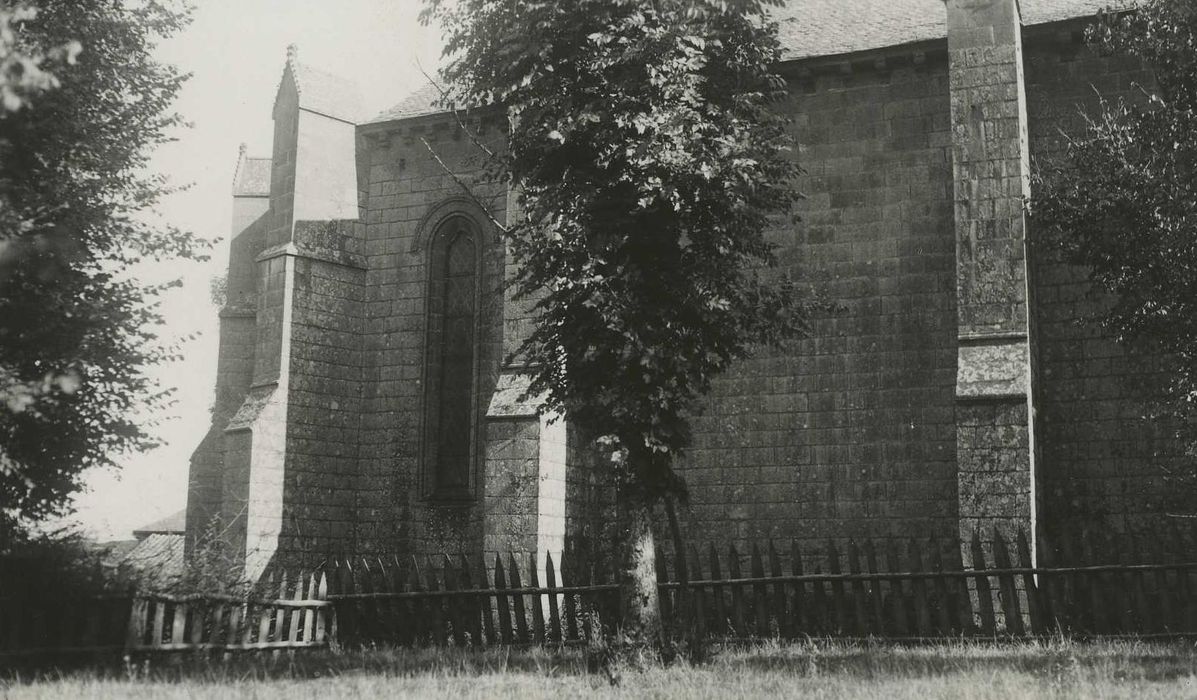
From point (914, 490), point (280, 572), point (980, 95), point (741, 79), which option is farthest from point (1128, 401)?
point (280, 572)

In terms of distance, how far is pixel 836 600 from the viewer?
1216 cm

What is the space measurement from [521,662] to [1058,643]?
5.33 meters

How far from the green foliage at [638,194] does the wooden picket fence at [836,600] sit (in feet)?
8.54

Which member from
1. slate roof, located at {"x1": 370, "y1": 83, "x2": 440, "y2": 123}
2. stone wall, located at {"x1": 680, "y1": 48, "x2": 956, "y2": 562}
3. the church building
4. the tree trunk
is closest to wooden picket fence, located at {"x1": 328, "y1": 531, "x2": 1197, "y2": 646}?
the church building

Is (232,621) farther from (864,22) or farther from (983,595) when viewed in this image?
(864,22)

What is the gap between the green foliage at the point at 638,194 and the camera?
9711 mm

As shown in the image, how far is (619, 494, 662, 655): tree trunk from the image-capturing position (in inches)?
380

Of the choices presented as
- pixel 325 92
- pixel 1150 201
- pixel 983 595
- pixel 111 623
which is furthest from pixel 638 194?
pixel 325 92

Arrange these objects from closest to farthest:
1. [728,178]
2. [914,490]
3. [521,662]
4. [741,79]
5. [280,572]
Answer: [728,178] → [741,79] → [521,662] → [914,490] → [280,572]

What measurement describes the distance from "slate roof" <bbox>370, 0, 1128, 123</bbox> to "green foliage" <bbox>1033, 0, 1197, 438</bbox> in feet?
12.1

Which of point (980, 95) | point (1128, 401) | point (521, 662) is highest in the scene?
point (980, 95)

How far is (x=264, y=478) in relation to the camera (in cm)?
1666

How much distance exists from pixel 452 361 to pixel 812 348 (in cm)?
617

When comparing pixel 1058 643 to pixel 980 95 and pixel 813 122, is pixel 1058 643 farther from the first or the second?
pixel 813 122
